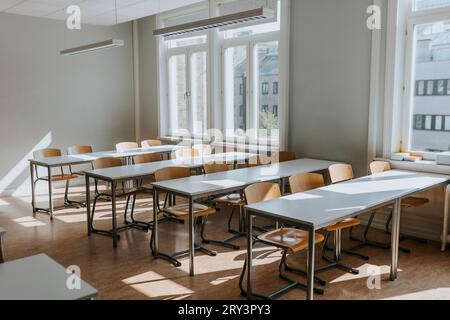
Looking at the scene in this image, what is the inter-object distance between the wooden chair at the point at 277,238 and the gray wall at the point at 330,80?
2080 mm

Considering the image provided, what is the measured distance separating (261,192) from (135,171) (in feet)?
6.39

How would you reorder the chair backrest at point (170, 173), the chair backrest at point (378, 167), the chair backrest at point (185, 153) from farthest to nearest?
the chair backrest at point (185, 153), the chair backrest at point (378, 167), the chair backrest at point (170, 173)

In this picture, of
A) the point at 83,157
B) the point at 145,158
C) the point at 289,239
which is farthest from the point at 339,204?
the point at 83,157

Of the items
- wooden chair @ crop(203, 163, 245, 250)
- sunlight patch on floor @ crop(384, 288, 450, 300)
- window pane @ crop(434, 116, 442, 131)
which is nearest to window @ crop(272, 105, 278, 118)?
wooden chair @ crop(203, 163, 245, 250)

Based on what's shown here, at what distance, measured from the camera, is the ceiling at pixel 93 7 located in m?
6.39

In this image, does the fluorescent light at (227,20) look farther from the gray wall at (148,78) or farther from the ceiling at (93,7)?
the gray wall at (148,78)

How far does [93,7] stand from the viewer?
22.0 ft

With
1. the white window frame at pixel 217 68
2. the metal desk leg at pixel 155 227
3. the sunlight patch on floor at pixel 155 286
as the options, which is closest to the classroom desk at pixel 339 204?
the sunlight patch on floor at pixel 155 286

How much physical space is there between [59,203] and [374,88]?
4.83 metres

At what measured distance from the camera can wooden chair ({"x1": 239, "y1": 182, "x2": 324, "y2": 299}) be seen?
329 cm

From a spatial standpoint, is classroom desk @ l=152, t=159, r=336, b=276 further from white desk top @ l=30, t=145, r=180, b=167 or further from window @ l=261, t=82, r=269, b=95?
white desk top @ l=30, t=145, r=180, b=167

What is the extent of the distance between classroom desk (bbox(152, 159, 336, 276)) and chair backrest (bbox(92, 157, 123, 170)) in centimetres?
147

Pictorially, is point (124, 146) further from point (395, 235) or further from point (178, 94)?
point (395, 235)
